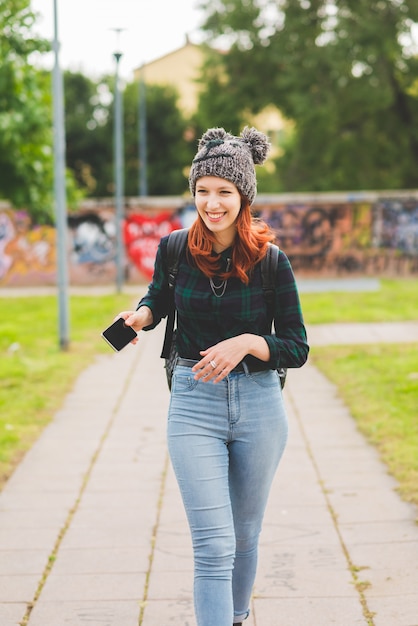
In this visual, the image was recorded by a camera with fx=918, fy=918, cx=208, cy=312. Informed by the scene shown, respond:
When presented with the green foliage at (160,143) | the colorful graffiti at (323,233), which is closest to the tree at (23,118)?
the colorful graffiti at (323,233)

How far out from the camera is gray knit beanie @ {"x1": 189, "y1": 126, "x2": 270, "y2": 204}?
295 cm

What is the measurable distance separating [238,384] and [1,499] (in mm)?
2917

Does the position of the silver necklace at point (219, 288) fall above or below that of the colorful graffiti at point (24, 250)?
above

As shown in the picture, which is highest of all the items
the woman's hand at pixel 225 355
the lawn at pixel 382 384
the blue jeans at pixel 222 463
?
the woman's hand at pixel 225 355

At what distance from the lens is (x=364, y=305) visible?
624 inches

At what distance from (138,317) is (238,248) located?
419 mm

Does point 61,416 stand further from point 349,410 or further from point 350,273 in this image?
point 350,273

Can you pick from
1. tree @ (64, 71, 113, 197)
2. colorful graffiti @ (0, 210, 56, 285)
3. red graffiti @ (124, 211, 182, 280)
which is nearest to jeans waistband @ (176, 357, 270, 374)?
red graffiti @ (124, 211, 182, 280)

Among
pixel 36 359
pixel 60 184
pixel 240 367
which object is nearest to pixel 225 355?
pixel 240 367

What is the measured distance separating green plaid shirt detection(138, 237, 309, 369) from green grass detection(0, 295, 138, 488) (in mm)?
3179

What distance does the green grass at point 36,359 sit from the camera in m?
7.23

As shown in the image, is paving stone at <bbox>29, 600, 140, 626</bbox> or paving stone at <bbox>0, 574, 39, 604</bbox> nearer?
paving stone at <bbox>29, 600, 140, 626</bbox>

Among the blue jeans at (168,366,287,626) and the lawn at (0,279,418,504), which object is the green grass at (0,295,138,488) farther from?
the blue jeans at (168,366,287,626)

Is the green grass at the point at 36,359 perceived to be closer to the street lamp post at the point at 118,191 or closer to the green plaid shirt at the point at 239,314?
the street lamp post at the point at 118,191
